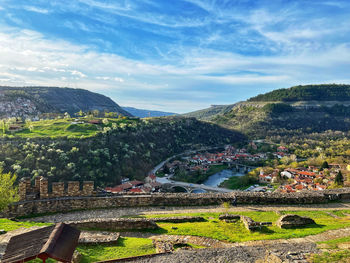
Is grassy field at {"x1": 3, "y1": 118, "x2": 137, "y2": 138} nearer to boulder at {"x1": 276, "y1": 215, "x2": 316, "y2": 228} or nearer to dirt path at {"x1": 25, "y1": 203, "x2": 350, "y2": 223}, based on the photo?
dirt path at {"x1": 25, "y1": 203, "x2": 350, "y2": 223}

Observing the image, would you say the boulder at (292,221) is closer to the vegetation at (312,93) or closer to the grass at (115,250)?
the grass at (115,250)

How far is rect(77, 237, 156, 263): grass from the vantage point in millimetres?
7611

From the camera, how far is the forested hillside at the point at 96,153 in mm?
43375

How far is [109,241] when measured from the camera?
866 centimetres

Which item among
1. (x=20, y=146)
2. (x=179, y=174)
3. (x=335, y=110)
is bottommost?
(x=179, y=174)

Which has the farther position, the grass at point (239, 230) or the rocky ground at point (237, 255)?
the grass at point (239, 230)

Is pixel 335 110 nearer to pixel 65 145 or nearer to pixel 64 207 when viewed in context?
pixel 65 145

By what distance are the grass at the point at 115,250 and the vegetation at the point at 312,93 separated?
194 metres

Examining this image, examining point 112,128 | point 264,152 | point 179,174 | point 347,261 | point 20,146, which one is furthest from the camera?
point 264,152

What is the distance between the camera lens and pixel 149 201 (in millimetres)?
14586

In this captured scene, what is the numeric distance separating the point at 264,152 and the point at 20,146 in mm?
84284

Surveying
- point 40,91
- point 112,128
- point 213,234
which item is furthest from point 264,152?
point 40,91

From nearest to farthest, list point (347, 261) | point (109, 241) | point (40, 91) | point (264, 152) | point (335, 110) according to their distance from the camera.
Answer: point (347, 261), point (109, 241), point (264, 152), point (335, 110), point (40, 91)

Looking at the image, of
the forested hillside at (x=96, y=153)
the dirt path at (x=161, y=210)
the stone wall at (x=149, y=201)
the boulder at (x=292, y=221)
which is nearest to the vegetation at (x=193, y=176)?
the forested hillside at (x=96, y=153)
